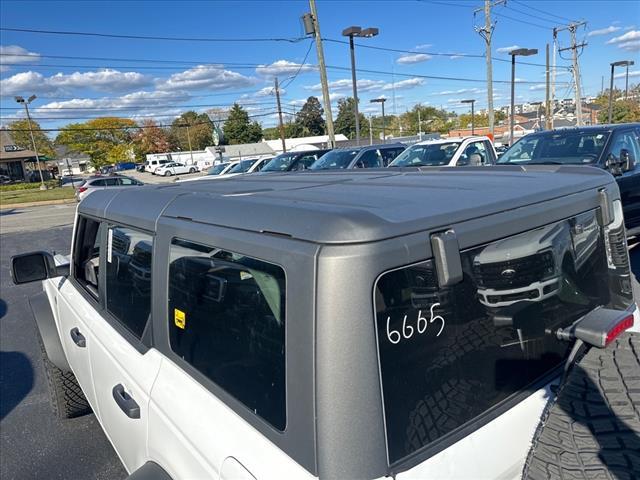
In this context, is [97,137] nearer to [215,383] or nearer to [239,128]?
[239,128]

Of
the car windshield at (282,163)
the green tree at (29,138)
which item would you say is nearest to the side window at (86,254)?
the car windshield at (282,163)

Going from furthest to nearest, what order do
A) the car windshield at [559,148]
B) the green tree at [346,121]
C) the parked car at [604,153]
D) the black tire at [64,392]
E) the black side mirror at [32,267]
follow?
the green tree at [346,121] → the car windshield at [559,148] → the parked car at [604,153] → the black tire at [64,392] → the black side mirror at [32,267]

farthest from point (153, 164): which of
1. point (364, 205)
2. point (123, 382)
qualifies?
point (364, 205)

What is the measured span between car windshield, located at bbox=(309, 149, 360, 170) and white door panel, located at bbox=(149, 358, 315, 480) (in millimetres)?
11552

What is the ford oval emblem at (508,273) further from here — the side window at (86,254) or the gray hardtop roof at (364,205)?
the side window at (86,254)

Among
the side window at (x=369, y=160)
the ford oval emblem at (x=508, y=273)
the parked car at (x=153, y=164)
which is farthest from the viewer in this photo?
the parked car at (x=153, y=164)

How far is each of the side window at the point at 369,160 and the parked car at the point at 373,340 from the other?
10718 millimetres

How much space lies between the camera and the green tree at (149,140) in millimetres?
92500

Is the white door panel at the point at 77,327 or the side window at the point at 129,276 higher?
the side window at the point at 129,276

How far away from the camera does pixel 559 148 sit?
7602mm

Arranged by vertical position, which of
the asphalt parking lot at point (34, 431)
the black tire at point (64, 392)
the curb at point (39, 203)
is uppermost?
the black tire at point (64, 392)

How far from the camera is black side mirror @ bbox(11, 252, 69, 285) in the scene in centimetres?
271

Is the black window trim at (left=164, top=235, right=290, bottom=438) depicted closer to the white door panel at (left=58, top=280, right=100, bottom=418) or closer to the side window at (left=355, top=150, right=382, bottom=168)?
the white door panel at (left=58, top=280, right=100, bottom=418)

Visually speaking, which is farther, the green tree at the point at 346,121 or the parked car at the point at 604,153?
the green tree at the point at 346,121
